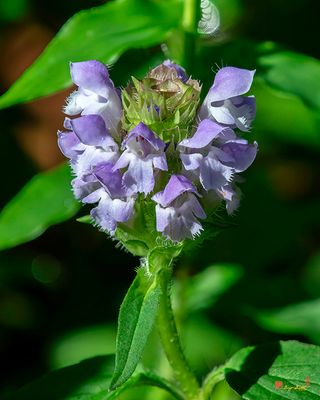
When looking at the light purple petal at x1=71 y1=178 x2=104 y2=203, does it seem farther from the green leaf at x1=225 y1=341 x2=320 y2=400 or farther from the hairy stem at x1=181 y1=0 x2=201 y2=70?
the hairy stem at x1=181 y1=0 x2=201 y2=70

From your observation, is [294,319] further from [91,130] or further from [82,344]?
[91,130]

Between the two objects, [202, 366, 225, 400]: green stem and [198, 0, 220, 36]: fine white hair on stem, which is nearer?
[202, 366, 225, 400]: green stem

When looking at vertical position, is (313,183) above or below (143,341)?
below

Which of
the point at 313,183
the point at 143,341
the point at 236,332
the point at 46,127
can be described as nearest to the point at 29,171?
the point at 46,127

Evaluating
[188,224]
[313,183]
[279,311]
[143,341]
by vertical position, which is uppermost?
[188,224]

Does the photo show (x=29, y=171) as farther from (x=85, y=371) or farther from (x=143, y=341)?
(x=143, y=341)

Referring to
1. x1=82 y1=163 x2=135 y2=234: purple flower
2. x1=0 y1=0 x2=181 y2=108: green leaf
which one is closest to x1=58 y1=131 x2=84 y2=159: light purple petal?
x1=82 y1=163 x2=135 y2=234: purple flower

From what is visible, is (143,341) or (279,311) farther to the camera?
(279,311)

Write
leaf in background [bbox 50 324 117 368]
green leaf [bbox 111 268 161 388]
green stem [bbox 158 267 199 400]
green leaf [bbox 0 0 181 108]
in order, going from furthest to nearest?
leaf in background [bbox 50 324 117 368]
green leaf [bbox 0 0 181 108]
green stem [bbox 158 267 199 400]
green leaf [bbox 111 268 161 388]
